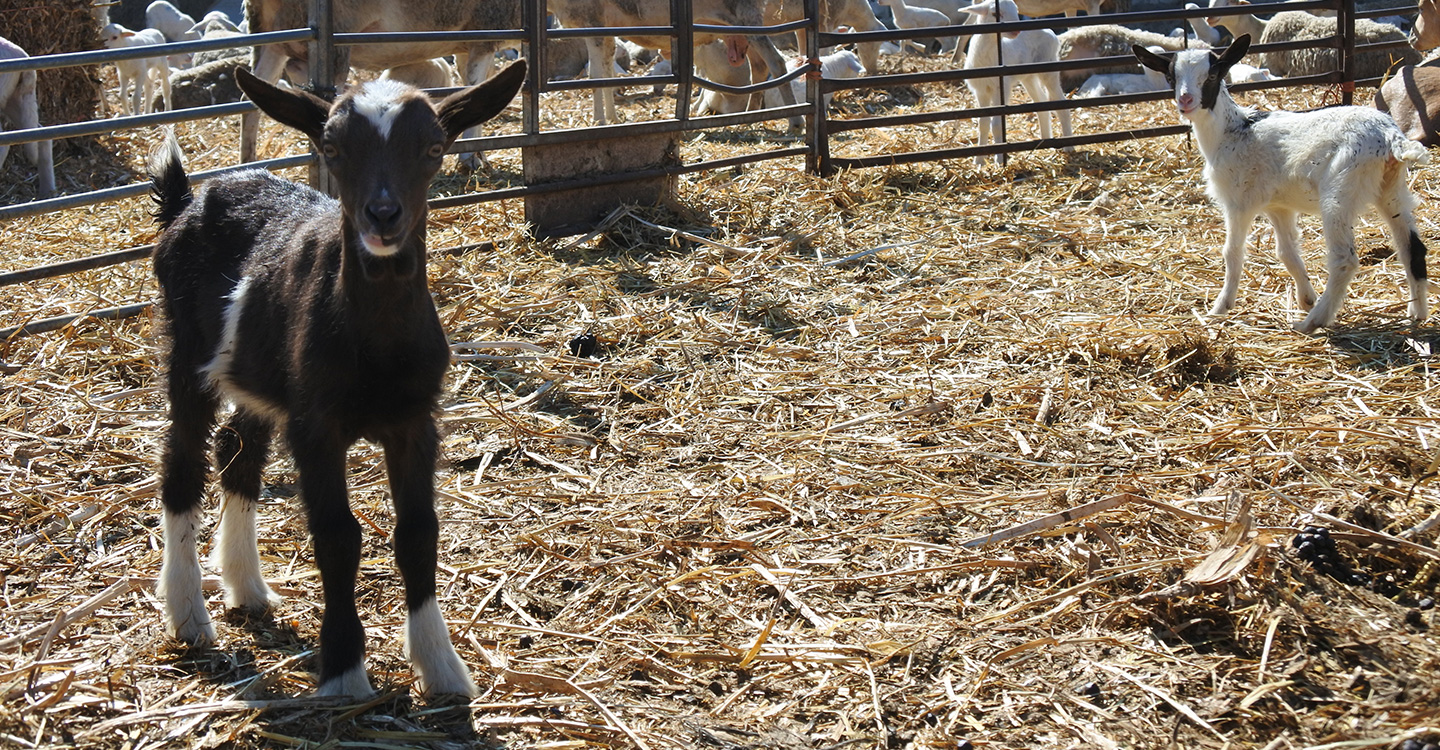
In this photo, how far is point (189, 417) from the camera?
3.96m

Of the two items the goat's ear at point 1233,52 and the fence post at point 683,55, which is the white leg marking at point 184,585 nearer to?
the goat's ear at point 1233,52

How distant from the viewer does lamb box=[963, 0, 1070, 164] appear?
11867 millimetres

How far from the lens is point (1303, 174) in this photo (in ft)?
21.3

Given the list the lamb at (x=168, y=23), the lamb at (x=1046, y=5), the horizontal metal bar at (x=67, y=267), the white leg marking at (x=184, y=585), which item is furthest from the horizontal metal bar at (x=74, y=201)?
the lamb at (x=168, y=23)

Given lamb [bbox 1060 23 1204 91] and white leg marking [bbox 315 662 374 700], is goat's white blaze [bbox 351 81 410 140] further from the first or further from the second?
lamb [bbox 1060 23 1204 91]

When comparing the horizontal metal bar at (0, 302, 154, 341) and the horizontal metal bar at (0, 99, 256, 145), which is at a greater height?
the horizontal metal bar at (0, 99, 256, 145)

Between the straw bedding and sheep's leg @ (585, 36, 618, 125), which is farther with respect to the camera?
sheep's leg @ (585, 36, 618, 125)

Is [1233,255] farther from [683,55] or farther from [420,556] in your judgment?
[420,556]

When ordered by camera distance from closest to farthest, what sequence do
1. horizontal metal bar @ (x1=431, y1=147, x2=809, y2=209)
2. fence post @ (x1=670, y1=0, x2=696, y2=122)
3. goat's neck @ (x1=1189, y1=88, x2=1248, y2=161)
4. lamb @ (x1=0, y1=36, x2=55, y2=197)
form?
goat's neck @ (x1=1189, y1=88, x2=1248, y2=161)
horizontal metal bar @ (x1=431, y1=147, x2=809, y2=209)
fence post @ (x1=670, y1=0, x2=696, y2=122)
lamb @ (x1=0, y1=36, x2=55, y2=197)

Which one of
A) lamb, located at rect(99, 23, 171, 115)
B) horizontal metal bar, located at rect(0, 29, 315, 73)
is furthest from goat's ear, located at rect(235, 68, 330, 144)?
lamb, located at rect(99, 23, 171, 115)

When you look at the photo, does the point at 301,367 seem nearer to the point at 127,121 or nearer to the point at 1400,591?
the point at 1400,591

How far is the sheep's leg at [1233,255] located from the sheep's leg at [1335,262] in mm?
470

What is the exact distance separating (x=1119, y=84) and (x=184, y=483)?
16469 mm

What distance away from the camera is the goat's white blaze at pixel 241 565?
4016mm
